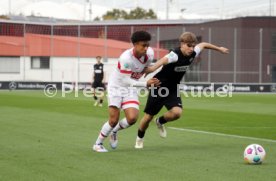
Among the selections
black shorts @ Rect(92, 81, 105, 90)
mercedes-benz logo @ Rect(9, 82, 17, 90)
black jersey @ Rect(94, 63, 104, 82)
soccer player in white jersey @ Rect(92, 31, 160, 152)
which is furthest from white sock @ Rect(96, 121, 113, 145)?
mercedes-benz logo @ Rect(9, 82, 17, 90)

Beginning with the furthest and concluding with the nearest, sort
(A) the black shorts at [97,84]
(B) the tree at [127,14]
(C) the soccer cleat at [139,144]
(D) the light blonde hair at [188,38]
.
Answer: (B) the tree at [127,14] < (A) the black shorts at [97,84] < (C) the soccer cleat at [139,144] < (D) the light blonde hair at [188,38]

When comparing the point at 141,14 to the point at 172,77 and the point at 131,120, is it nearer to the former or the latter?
the point at 172,77

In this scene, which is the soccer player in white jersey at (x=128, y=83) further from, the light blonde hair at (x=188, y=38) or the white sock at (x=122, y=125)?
the light blonde hair at (x=188, y=38)

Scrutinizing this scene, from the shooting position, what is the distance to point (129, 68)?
442 inches

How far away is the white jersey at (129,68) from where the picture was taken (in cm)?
1118

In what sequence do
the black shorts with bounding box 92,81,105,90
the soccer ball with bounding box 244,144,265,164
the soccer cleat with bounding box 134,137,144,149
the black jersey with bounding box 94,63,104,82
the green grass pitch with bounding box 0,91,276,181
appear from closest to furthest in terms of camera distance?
the green grass pitch with bounding box 0,91,276,181
the soccer ball with bounding box 244,144,265,164
the soccer cleat with bounding box 134,137,144,149
the black jersey with bounding box 94,63,104,82
the black shorts with bounding box 92,81,105,90

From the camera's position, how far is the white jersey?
1118 cm

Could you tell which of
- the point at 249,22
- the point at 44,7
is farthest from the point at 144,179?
the point at 44,7

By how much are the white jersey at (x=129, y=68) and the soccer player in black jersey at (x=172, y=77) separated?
1.38 ft

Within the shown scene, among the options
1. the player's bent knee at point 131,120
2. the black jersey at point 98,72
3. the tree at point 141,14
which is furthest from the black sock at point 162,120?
the tree at point 141,14

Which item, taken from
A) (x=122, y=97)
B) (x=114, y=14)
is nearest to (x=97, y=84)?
(x=122, y=97)

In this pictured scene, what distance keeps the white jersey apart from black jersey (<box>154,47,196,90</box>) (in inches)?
30.5

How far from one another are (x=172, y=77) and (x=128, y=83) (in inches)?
47.8

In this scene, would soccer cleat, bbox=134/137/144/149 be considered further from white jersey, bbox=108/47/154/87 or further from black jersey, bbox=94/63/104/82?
black jersey, bbox=94/63/104/82
